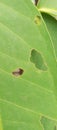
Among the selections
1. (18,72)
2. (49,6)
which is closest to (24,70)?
(18,72)

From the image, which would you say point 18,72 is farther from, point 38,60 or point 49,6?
point 49,6

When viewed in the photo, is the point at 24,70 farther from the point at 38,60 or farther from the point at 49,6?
the point at 49,6

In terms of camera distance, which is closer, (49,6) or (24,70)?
(24,70)

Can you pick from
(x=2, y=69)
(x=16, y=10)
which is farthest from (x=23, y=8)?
(x=2, y=69)

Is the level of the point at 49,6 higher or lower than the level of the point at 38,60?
higher

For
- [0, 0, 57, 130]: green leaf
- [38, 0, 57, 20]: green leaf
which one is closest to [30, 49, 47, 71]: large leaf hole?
[0, 0, 57, 130]: green leaf

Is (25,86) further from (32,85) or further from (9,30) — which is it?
(9,30)
